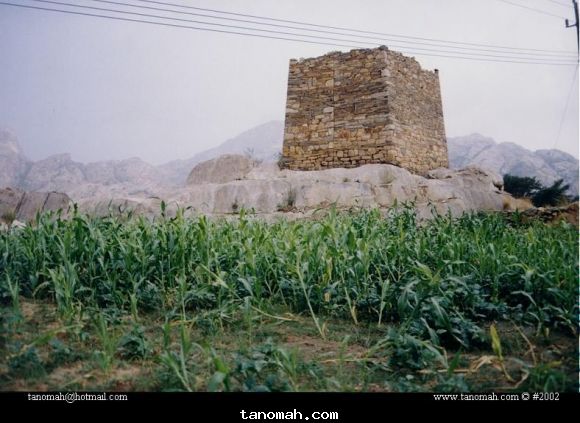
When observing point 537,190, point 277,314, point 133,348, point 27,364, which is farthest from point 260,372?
point 537,190

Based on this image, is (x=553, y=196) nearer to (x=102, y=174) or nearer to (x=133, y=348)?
(x=133, y=348)

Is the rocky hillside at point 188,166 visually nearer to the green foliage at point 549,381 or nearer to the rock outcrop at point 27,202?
the rock outcrop at point 27,202

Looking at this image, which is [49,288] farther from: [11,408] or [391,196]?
[391,196]

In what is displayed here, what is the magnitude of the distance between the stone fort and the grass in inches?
305

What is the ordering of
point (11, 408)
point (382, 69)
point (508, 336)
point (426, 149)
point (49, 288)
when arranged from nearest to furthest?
point (11, 408)
point (508, 336)
point (49, 288)
point (382, 69)
point (426, 149)

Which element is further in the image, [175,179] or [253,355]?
[175,179]

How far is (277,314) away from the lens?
2.54 m

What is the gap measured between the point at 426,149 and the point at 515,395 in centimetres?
1119

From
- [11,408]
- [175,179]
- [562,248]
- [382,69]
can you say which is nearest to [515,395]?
[562,248]

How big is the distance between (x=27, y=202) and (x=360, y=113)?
8.68 meters

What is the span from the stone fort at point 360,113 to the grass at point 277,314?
7.76 metres

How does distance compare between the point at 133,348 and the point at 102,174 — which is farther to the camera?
the point at 102,174

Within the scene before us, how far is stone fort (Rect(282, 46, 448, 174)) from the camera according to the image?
35.6ft

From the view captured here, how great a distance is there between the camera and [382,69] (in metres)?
10.9
